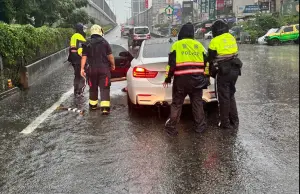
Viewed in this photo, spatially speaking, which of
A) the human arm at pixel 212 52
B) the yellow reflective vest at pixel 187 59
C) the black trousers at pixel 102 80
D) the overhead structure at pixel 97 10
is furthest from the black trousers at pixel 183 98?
the overhead structure at pixel 97 10

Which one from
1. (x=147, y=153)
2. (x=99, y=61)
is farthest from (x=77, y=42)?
(x=147, y=153)

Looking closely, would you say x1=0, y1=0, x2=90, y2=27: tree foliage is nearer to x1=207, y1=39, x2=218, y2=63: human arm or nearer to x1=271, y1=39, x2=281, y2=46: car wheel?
x1=271, y1=39, x2=281, y2=46: car wheel

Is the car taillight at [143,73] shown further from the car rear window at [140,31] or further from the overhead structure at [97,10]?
the overhead structure at [97,10]

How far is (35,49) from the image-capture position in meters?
14.5

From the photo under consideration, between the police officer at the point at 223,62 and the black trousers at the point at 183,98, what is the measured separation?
36 centimetres

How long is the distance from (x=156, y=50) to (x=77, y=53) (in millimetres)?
2749

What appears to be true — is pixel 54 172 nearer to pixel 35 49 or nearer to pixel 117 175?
pixel 117 175

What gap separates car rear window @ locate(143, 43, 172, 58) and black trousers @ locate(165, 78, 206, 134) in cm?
173

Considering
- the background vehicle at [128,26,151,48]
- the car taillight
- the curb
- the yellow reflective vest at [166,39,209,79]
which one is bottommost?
the curb

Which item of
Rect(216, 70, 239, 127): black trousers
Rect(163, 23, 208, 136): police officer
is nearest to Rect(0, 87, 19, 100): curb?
Rect(163, 23, 208, 136): police officer

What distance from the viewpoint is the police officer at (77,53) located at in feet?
31.7

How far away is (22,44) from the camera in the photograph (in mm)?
12414

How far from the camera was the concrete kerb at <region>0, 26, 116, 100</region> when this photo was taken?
37.3 ft

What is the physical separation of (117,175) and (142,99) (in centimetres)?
267
